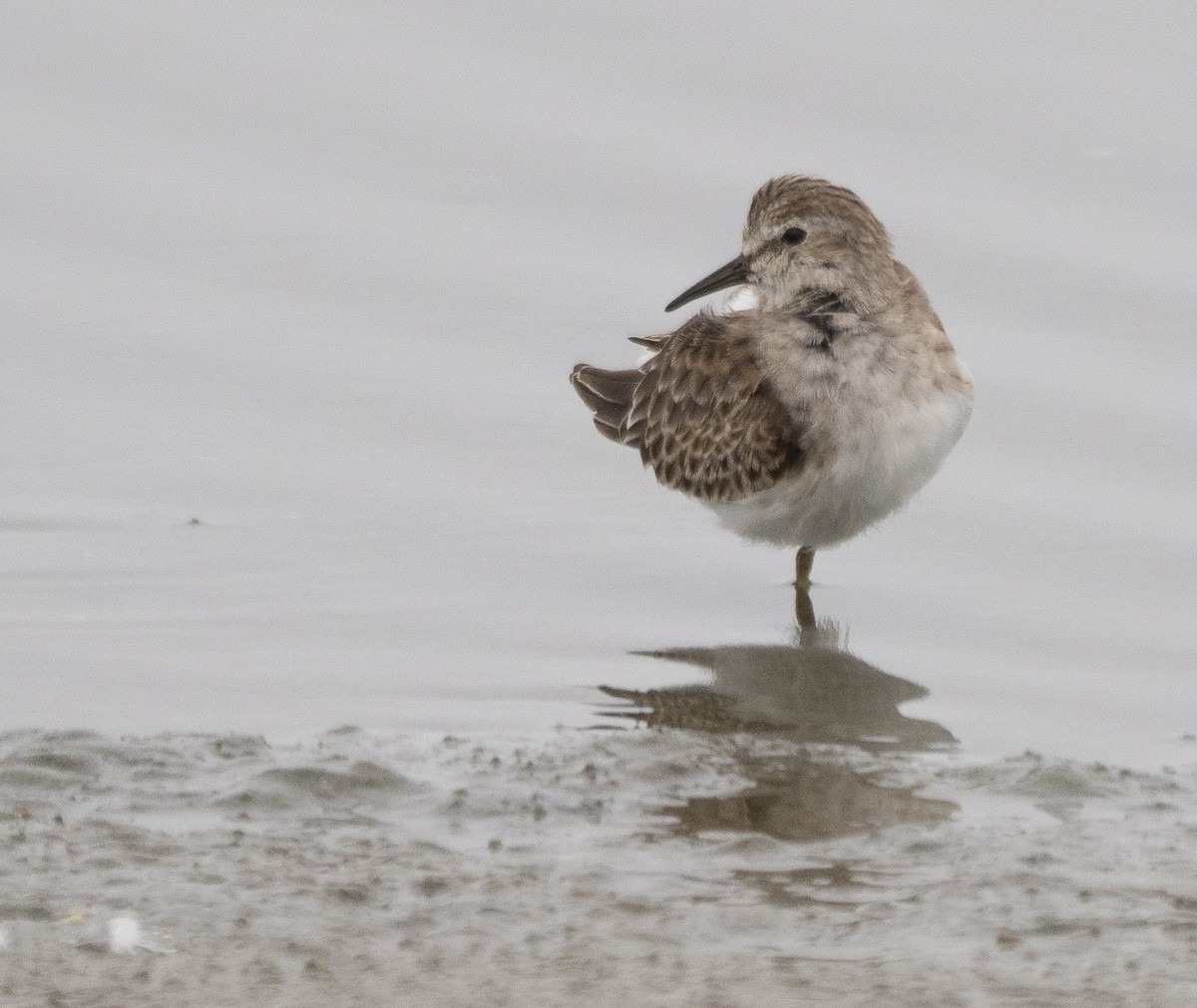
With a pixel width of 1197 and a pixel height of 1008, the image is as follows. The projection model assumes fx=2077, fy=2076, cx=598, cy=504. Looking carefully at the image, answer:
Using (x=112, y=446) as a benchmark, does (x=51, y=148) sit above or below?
above

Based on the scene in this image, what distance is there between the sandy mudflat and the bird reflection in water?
0.02 metres

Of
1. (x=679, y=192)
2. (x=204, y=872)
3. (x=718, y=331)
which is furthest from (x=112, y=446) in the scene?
(x=204, y=872)

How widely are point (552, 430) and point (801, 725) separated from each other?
3478 millimetres

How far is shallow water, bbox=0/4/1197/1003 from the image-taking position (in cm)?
659

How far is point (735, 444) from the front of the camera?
26.7ft

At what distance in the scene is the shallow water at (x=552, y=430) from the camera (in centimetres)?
659

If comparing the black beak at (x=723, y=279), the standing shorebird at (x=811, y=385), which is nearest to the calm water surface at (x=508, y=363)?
the standing shorebird at (x=811, y=385)

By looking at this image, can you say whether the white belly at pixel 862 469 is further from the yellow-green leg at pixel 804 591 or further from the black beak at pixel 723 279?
the black beak at pixel 723 279

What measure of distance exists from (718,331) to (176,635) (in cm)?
253

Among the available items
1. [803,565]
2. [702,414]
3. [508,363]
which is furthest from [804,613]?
[508,363]

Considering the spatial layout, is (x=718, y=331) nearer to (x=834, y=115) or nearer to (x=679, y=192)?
(x=679, y=192)

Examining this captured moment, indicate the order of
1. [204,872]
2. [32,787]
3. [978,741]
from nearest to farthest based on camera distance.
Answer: [204,872], [32,787], [978,741]

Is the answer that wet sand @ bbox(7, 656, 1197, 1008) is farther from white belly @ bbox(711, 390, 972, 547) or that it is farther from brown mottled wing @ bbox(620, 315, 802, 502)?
brown mottled wing @ bbox(620, 315, 802, 502)

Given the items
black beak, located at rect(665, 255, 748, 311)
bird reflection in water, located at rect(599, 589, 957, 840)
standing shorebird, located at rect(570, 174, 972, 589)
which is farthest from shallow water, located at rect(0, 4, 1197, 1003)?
black beak, located at rect(665, 255, 748, 311)
